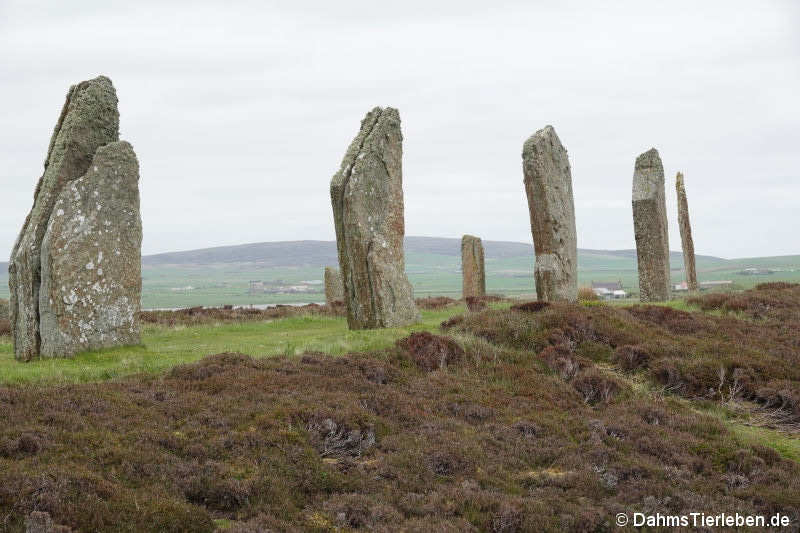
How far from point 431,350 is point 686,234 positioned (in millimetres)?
22775

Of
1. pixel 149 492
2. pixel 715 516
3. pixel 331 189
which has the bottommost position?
pixel 715 516

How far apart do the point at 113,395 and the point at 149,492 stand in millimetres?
3518

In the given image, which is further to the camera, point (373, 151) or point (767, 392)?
point (373, 151)

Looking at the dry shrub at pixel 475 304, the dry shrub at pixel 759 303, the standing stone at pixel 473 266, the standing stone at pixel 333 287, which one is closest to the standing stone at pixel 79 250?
the dry shrub at pixel 475 304

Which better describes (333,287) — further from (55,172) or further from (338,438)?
(338,438)

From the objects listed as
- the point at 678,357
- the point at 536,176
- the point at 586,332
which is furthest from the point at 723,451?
the point at 536,176

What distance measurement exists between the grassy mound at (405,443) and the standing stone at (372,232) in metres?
3.59

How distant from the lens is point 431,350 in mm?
15484

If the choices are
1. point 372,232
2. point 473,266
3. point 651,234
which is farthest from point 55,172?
point 651,234

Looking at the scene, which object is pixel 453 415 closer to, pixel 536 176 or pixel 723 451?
pixel 723 451

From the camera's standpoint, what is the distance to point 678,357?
52.4 ft

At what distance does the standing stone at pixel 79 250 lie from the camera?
1552 centimetres

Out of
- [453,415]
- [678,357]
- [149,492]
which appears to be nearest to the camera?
[149,492]

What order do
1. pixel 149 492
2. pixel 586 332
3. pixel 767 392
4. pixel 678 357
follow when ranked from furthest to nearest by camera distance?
pixel 586 332 < pixel 678 357 < pixel 767 392 < pixel 149 492
